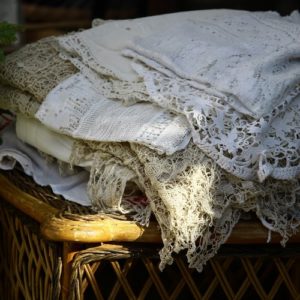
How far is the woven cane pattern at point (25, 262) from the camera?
3.87 ft

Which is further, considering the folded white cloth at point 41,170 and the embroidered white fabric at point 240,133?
the folded white cloth at point 41,170

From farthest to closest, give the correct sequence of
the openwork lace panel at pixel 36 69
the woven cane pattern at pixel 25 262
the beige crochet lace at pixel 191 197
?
the openwork lace panel at pixel 36 69 < the woven cane pattern at pixel 25 262 < the beige crochet lace at pixel 191 197

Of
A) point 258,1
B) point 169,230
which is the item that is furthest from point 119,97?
point 258,1

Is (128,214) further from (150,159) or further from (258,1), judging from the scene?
(258,1)

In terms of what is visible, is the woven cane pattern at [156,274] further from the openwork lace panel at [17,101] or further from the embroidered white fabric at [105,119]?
the openwork lace panel at [17,101]

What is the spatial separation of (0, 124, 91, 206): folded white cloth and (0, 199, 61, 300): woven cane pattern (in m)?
0.08

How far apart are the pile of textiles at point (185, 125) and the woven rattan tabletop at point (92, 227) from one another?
0.07 feet

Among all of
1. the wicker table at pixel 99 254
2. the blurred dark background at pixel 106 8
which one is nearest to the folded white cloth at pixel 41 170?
the wicker table at pixel 99 254

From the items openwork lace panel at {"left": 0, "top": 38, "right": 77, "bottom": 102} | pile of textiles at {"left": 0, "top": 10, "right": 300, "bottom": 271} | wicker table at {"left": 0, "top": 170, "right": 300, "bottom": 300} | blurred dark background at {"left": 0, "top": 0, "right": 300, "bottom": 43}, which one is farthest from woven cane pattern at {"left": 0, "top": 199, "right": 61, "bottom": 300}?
blurred dark background at {"left": 0, "top": 0, "right": 300, "bottom": 43}

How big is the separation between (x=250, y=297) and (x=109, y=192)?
0.41 m

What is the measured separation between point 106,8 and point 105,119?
6.56 feet

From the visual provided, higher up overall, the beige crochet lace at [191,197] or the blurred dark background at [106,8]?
the beige crochet lace at [191,197]

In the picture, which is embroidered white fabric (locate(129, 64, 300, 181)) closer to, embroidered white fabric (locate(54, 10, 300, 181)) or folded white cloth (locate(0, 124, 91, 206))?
embroidered white fabric (locate(54, 10, 300, 181))

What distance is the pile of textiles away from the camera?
3.56 ft
